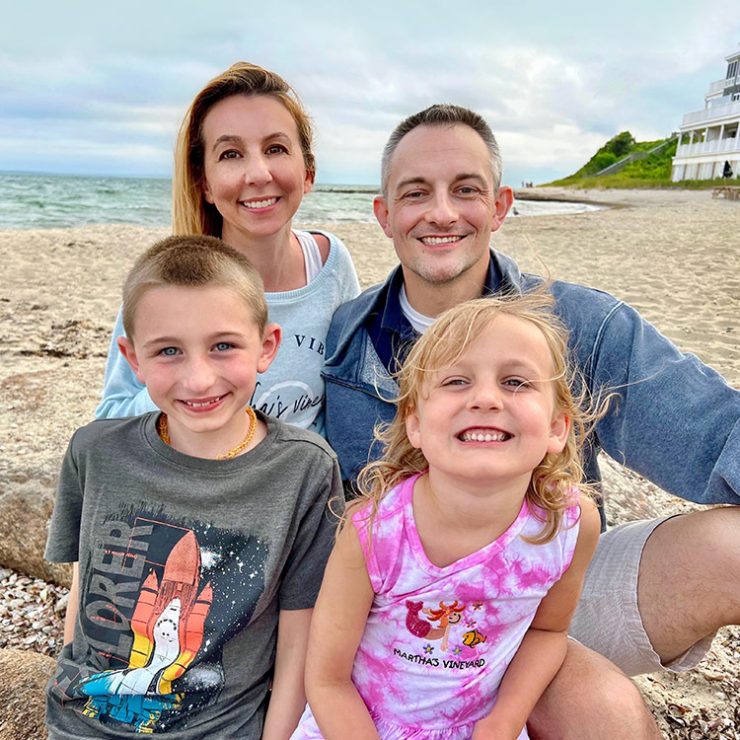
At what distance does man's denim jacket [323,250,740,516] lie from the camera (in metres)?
1.95

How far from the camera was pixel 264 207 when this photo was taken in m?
2.58

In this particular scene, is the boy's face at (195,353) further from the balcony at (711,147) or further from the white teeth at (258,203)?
the balcony at (711,147)

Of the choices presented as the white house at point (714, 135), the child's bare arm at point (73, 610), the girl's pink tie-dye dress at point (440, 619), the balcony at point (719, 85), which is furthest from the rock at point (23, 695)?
the balcony at point (719, 85)

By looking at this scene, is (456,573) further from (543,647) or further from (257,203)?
(257,203)

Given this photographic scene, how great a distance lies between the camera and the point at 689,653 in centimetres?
198

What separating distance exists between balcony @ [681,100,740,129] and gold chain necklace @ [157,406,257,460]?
47763 mm

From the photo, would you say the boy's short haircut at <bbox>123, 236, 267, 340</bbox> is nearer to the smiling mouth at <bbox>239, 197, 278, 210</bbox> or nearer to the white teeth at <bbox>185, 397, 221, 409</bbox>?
the white teeth at <bbox>185, 397, 221, 409</bbox>

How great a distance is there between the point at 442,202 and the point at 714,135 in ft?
165

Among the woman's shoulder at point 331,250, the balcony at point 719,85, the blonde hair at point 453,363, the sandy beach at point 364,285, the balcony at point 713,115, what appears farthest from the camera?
the balcony at point 719,85

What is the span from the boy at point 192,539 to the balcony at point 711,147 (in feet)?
146

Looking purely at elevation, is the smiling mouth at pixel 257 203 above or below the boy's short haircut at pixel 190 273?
above

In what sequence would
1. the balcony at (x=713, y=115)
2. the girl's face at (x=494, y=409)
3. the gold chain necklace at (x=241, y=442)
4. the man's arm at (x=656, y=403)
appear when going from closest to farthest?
the girl's face at (x=494, y=409), the gold chain necklace at (x=241, y=442), the man's arm at (x=656, y=403), the balcony at (x=713, y=115)

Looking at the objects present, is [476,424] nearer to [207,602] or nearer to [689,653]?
[207,602]

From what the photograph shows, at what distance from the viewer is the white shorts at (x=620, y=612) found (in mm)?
2006
